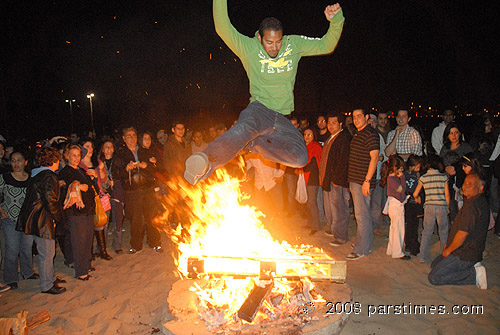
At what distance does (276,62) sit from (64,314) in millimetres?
4034

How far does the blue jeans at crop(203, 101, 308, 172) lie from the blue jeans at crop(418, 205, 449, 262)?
290 centimetres

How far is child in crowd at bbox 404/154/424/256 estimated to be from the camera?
19.1ft

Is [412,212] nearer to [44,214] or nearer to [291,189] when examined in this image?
[291,189]

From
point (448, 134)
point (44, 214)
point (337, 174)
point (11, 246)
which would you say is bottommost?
point (11, 246)

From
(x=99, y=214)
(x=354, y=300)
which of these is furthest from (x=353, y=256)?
(x=99, y=214)

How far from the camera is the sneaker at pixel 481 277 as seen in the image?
4.49m

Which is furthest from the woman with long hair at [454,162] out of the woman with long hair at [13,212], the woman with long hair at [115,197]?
the woman with long hair at [13,212]

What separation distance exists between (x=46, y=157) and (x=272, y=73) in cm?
343

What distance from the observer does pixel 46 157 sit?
15.6ft

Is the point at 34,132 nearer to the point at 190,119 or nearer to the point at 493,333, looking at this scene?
the point at 190,119

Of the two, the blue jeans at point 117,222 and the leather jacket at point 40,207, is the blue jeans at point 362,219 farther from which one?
the leather jacket at point 40,207

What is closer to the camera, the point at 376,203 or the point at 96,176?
the point at 96,176

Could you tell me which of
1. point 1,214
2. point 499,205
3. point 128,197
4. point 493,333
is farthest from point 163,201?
point 499,205

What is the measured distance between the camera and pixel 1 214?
4.90 m
